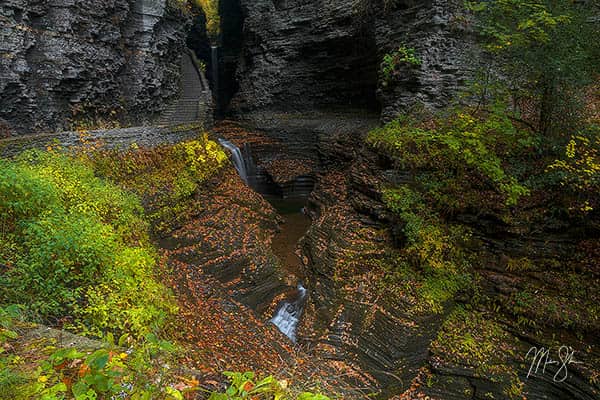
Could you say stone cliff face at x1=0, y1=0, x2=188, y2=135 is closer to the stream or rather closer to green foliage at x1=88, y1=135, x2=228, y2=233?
green foliage at x1=88, y1=135, x2=228, y2=233

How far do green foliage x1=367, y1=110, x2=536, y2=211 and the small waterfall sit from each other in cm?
569

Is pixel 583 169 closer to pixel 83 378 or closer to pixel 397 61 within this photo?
pixel 83 378

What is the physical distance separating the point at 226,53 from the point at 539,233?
32.0 m

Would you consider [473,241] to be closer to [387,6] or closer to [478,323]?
[478,323]

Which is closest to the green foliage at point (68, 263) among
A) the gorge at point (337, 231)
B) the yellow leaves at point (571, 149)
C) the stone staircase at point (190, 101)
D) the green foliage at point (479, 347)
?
the gorge at point (337, 231)

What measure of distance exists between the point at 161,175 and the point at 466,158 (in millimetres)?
10734

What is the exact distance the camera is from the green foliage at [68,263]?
17.3ft

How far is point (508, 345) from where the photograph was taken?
26.0ft

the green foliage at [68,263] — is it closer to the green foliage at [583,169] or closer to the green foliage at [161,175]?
the green foliage at [161,175]

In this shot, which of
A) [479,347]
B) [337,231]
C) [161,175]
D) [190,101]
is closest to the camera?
[479,347]

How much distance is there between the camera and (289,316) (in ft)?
34.5

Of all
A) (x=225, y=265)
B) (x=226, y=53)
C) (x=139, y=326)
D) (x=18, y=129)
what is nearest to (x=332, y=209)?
(x=225, y=265)

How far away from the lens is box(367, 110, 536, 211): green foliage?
9.30 metres

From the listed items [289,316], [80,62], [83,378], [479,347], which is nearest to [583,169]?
[479,347]
